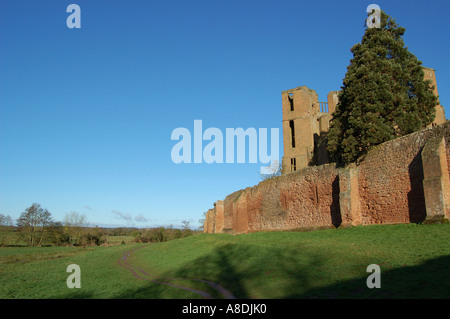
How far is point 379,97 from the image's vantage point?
18.6 metres

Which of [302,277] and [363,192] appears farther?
[363,192]

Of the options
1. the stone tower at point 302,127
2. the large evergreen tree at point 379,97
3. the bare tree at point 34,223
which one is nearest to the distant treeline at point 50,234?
the bare tree at point 34,223

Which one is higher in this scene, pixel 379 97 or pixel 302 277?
pixel 379 97

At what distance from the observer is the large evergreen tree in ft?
59.0

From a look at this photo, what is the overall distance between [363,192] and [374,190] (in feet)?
2.61

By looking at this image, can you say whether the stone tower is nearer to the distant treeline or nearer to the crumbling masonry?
the crumbling masonry

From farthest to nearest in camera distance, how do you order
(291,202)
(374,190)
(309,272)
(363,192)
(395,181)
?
(291,202) → (363,192) → (374,190) → (395,181) → (309,272)

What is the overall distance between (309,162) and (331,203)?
18429mm

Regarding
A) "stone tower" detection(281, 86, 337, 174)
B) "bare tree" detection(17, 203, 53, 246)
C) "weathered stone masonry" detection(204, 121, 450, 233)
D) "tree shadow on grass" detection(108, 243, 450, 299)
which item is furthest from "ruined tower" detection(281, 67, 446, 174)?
"bare tree" detection(17, 203, 53, 246)

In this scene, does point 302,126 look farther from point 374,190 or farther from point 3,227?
point 3,227

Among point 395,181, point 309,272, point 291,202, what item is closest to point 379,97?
point 395,181

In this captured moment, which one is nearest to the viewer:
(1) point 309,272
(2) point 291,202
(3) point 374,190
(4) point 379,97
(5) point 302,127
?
(1) point 309,272
